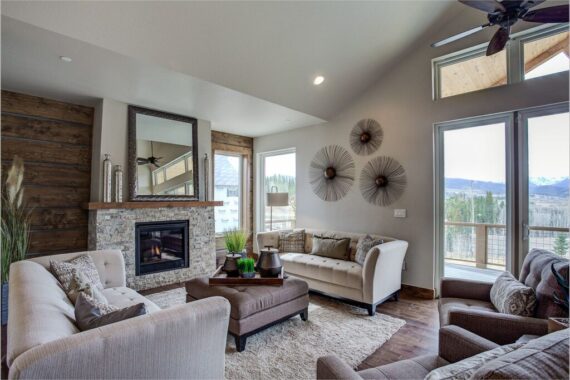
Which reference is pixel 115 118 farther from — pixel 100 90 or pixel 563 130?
pixel 563 130

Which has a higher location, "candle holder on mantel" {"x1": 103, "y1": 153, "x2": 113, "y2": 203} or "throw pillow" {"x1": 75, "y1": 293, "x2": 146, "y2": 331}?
"candle holder on mantel" {"x1": 103, "y1": 153, "x2": 113, "y2": 203}

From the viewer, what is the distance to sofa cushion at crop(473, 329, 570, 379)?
2.59 feet

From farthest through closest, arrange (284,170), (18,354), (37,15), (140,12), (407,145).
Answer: (284,170) → (407,145) → (140,12) → (37,15) → (18,354)

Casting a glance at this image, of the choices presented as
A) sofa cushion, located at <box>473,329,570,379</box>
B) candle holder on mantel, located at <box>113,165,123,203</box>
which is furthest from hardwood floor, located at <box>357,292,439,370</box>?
candle holder on mantel, located at <box>113,165,123,203</box>

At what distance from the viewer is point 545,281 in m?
1.92

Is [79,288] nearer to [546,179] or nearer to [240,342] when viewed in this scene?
[240,342]

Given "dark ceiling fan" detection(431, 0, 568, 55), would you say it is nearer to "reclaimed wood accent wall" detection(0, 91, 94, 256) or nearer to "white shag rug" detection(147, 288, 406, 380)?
"white shag rug" detection(147, 288, 406, 380)

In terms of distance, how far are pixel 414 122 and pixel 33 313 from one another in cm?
431

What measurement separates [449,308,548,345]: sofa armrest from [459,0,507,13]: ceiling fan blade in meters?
2.10

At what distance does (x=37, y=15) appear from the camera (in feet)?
7.23

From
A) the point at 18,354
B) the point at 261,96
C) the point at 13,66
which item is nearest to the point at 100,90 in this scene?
the point at 13,66

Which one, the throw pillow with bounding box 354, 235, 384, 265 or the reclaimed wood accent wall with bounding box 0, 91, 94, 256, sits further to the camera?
the throw pillow with bounding box 354, 235, 384, 265

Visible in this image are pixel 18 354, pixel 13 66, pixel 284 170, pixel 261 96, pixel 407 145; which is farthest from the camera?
pixel 284 170

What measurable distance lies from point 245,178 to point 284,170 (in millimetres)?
919
